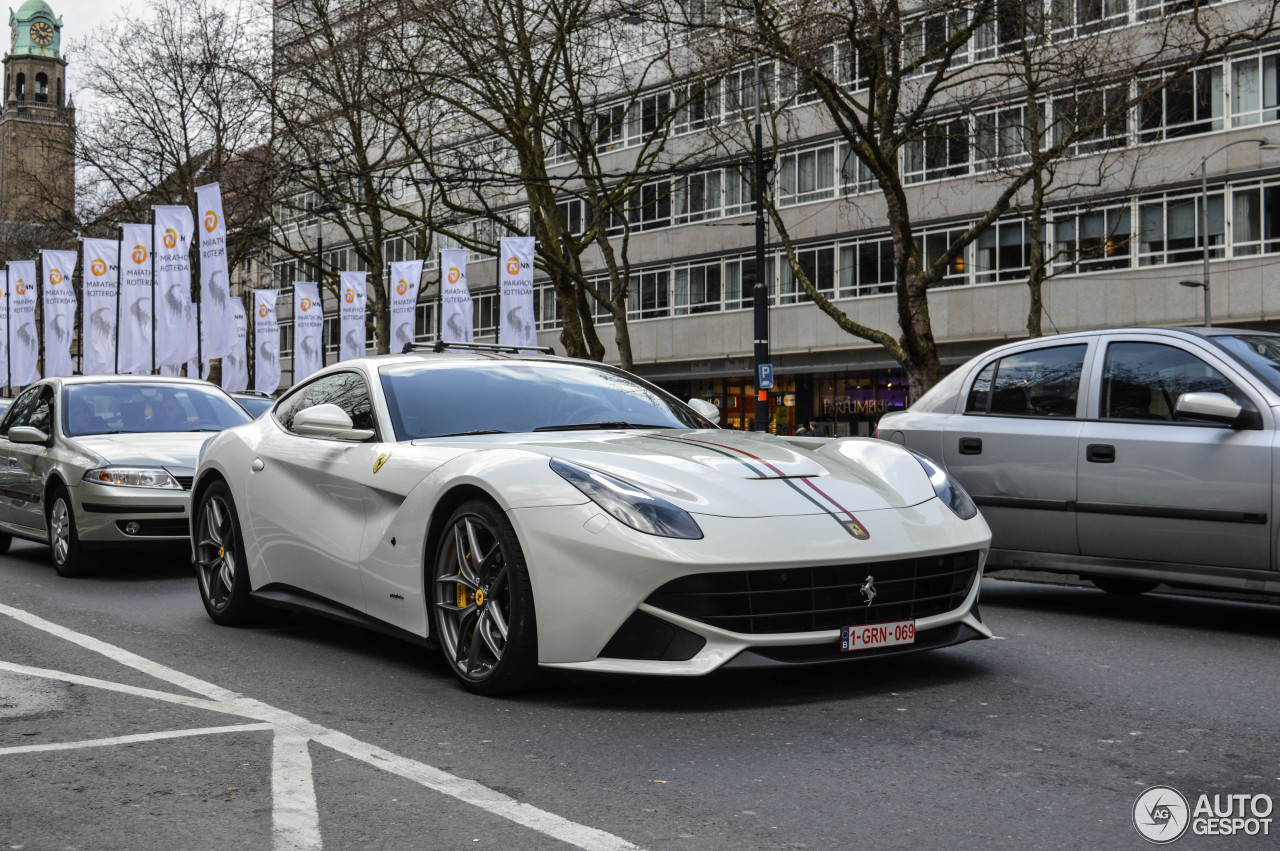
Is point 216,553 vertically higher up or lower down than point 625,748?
higher up

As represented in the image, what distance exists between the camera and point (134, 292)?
31.2 metres

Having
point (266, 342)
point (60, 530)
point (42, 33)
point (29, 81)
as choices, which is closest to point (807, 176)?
point (266, 342)

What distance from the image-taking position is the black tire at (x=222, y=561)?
728 centimetres

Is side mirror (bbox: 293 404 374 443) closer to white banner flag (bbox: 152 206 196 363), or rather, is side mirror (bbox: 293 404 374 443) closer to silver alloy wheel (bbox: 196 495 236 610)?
silver alloy wheel (bbox: 196 495 236 610)

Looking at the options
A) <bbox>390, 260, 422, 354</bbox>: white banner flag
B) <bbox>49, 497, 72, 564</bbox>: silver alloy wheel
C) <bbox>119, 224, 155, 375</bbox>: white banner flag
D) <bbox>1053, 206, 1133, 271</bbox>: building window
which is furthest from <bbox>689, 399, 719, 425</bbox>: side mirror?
<bbox>1053, 206, 1133, 271</bbox>: building window

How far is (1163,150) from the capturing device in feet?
119

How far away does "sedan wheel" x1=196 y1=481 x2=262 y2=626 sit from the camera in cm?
728

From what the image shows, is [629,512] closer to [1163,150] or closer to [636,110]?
[1163,150]

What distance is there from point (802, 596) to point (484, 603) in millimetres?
1208

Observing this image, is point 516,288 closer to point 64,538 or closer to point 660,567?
point 64,538

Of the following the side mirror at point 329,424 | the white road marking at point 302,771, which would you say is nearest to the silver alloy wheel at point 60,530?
the white road marking at point 302,771

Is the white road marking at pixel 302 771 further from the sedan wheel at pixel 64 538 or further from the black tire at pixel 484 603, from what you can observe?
the sedan wheel at pixel 64 538

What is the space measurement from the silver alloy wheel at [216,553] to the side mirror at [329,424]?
135 cm

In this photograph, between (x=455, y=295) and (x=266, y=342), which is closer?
(x=455, y=295)
